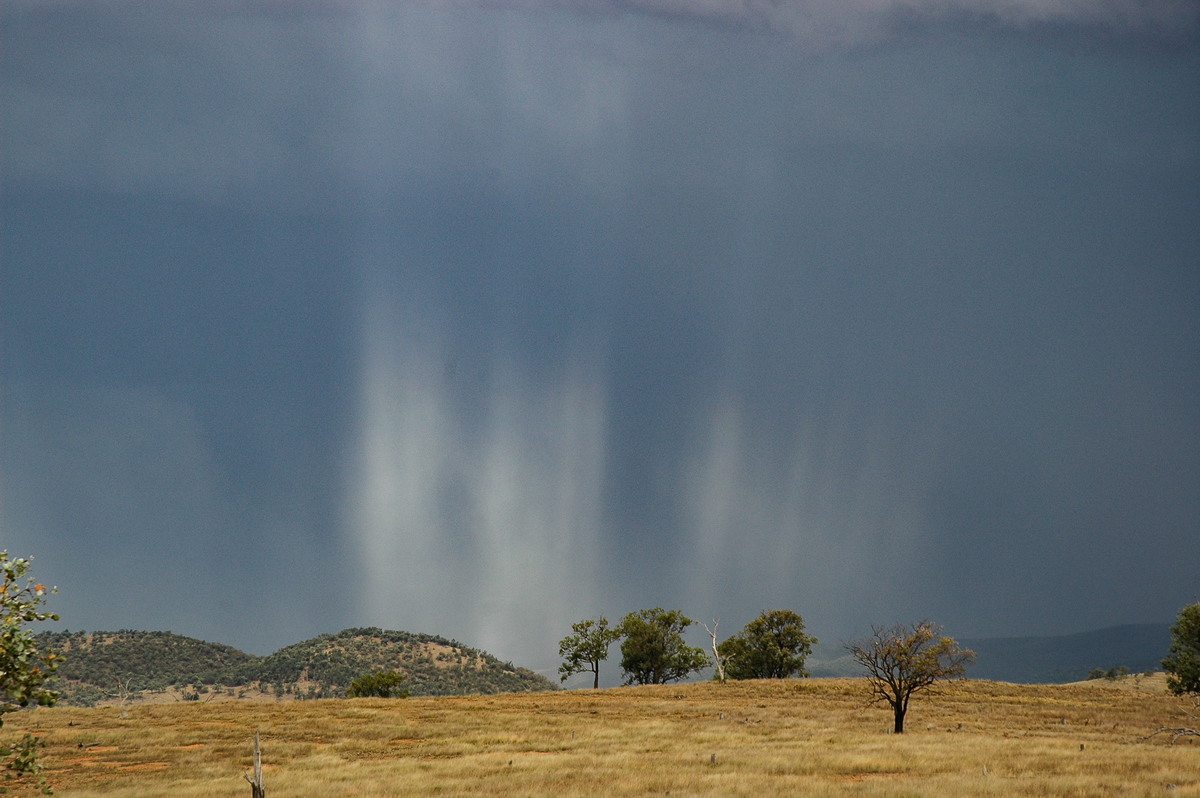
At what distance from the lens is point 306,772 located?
3206 cm

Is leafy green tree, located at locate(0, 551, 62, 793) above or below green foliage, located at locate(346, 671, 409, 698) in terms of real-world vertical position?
above

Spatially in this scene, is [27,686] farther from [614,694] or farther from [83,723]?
[614,694]

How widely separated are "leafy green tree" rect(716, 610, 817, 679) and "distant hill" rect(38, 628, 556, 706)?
4097 centimetres

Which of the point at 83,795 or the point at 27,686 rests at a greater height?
the point at 27,686

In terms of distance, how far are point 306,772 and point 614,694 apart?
4251 centimetres

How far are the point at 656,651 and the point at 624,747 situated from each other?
64186mm

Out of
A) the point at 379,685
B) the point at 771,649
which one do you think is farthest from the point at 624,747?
the point at 771,649

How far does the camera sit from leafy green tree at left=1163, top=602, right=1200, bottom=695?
57.0 m

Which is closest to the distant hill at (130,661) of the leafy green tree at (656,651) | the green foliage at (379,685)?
the green foliage at (379,685)

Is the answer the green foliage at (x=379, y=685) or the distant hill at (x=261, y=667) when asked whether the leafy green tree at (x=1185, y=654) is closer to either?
the green foliage at (x=379, y=685)

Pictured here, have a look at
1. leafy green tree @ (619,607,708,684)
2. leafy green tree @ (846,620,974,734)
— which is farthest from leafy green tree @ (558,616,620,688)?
leafy green tree @ (846,620,974,734)

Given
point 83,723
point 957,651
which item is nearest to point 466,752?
point 83,723

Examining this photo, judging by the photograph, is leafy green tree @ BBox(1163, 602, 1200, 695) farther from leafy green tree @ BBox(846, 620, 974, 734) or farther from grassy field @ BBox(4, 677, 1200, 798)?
leafy green tree @ BBox(846, 620, 974, 734)

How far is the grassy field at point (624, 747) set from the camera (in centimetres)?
2672
